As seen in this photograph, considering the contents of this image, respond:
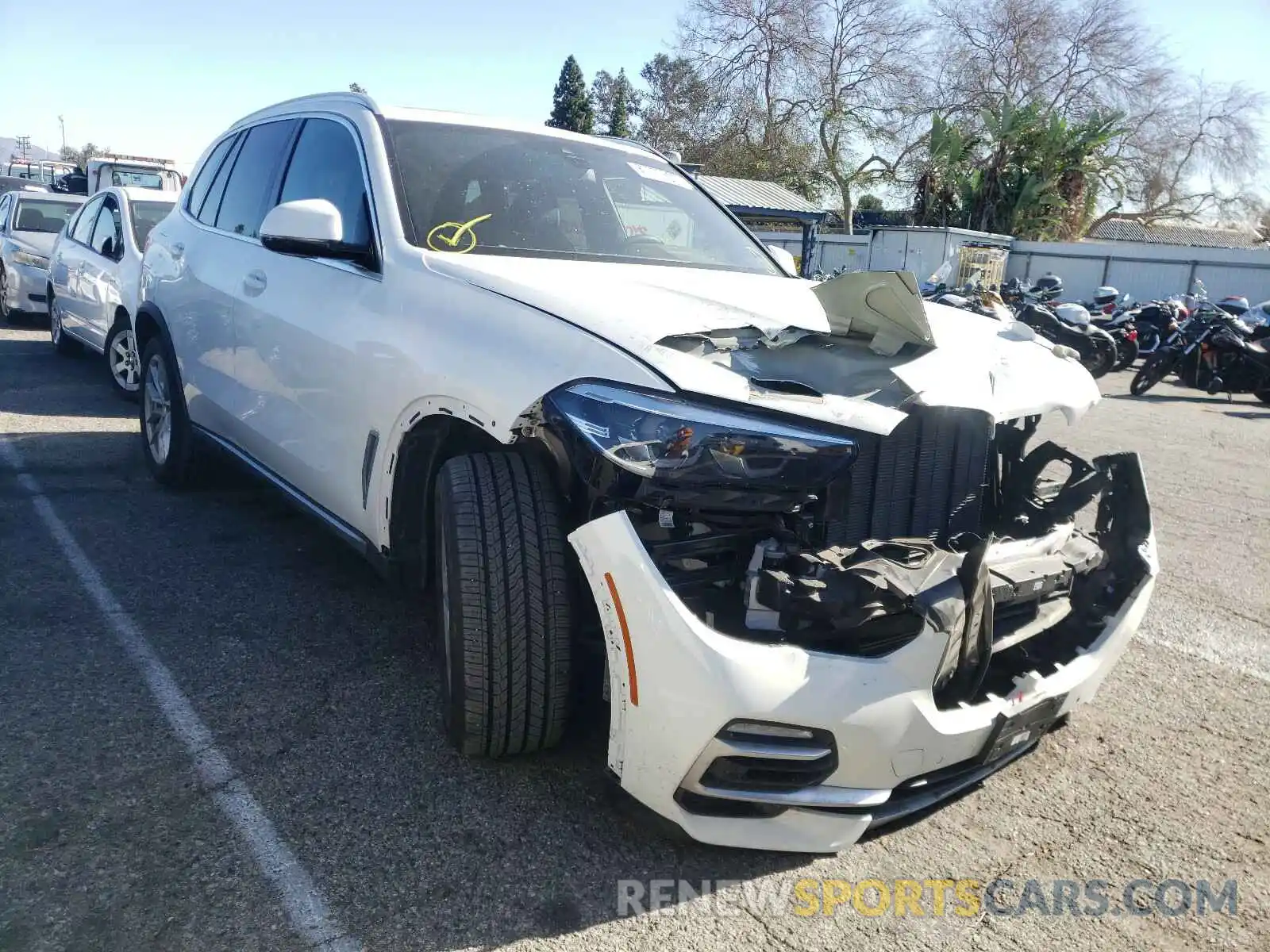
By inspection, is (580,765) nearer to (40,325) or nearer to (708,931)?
(708,931)

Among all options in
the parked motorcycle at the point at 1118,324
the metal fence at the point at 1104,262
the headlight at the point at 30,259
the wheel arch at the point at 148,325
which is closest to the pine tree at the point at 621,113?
the metal fence at the point at 1104,262

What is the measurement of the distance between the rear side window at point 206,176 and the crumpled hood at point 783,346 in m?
2.74

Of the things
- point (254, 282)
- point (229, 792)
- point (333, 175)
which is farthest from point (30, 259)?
point (229, 792)

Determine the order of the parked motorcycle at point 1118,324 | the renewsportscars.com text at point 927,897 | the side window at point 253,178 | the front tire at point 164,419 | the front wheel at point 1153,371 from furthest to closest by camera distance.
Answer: the parked motorcycle at point 1118,324 < the front wheel at point 1153,371 < the front tire at point 164,419 < the side window at point 253,178 < the renewsportscars.com text at point 927,897

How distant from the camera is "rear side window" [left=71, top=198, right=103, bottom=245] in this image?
29.5ft

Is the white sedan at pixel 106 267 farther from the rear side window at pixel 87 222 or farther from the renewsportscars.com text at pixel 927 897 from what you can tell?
the renewsportscars.com text at pixel 927 897

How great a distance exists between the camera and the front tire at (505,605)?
8.22 feet

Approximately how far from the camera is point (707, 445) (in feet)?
7.36

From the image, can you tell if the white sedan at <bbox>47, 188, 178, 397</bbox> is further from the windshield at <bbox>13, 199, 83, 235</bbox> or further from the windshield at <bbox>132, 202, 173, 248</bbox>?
the windshield at <bbox>13, 199, 83, 235</bbox>

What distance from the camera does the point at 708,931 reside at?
229cm

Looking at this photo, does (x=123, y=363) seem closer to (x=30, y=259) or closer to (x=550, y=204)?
(x=30, y=259)

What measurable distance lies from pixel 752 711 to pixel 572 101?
56.1 m

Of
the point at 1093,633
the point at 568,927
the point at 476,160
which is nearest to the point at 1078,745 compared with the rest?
the point at 1093,633

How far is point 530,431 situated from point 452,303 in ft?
1.84
